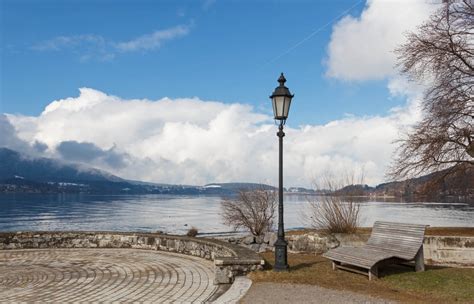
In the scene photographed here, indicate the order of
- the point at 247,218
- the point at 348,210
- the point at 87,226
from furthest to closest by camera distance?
1. the point at 87,226
2. the point at 247,218
3. the point at 348,210

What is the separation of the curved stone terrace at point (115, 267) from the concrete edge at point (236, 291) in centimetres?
20

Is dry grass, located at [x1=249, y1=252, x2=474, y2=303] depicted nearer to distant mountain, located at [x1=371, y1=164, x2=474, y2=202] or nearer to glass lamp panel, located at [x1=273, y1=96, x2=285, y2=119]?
glass lamp panel, located at [x1=273, y1=96, x2=285, y2=119]

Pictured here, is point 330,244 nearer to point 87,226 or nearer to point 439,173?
point 439,173

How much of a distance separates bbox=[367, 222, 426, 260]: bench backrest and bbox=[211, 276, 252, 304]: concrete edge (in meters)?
3.28

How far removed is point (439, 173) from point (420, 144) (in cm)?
156

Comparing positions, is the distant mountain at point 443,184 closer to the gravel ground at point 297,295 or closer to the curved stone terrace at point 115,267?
the curved stone terrace at point 115,267

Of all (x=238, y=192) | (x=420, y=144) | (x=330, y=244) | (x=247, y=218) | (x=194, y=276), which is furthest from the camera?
(x=238, y=192)

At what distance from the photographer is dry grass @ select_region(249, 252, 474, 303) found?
6668 millimetres

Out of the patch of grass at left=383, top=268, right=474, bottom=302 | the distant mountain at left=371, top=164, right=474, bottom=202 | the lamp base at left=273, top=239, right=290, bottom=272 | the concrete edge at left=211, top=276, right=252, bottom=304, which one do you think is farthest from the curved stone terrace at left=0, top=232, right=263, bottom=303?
the distant mountain at left=371, top=164, right=474, bottom=202

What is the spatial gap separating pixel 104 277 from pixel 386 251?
587 centimetres

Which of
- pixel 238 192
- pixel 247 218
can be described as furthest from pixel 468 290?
pixel 238 192

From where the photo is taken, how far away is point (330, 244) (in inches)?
460

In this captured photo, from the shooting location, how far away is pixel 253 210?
27.1 m

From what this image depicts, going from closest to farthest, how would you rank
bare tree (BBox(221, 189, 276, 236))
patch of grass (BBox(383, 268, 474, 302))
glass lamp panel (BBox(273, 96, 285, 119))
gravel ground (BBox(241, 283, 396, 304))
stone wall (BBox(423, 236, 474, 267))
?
1. gravel ground (BBox(241, 283, 396, 304))
2. patch of grass (BBox(383, 268, 474, 302))
3. glass lamp panel (BBox(273, 96, 285, 119))
4. stone wall (BBox(423, 236, 474, 267))
5. bare tree (BBox(221, 189, 276, 236))
